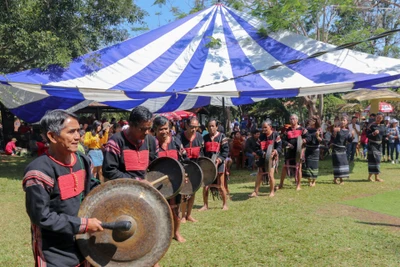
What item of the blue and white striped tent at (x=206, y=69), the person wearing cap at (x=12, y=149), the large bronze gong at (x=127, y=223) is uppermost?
the blue and white striped tent at (x=206, y=69)

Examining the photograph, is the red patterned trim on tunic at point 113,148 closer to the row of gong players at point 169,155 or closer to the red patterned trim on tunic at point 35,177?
the row of gong players at point 169,155

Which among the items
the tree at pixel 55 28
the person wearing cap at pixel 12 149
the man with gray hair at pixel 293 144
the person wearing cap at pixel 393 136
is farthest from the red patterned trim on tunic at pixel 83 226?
the person wearing cap at pixel 12 149

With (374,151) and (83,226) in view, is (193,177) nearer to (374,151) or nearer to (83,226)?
(83,226)

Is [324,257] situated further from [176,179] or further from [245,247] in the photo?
[176,179]

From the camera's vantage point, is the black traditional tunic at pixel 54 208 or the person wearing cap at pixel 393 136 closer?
the black traditional tunic at pixel 54 208

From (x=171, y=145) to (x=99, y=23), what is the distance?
741cm

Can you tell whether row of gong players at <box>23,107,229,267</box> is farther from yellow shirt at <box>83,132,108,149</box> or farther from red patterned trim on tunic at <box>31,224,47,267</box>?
yellow shirt at <box>83,132,108,149</box>

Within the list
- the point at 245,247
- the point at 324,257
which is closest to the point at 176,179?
the point at 245,247

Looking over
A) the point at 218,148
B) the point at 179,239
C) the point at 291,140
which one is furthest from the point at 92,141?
the point at 179,239

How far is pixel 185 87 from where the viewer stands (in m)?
8.54

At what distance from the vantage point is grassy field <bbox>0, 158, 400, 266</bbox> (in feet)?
14.7

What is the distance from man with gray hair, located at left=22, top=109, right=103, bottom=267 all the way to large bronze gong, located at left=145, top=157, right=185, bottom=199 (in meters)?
1.45

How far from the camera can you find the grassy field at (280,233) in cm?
447

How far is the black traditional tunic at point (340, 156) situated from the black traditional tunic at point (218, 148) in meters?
3.73
